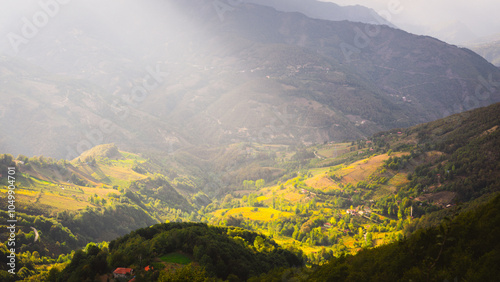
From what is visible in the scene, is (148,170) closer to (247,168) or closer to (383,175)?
(247,168)

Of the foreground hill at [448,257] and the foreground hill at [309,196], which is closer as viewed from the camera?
the foreground hill at [448,257]

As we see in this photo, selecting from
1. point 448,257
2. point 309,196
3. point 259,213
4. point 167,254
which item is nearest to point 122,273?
point 167,254

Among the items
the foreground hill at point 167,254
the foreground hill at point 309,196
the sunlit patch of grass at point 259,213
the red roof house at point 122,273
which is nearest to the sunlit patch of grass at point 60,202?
the foreground hill at point 309,196

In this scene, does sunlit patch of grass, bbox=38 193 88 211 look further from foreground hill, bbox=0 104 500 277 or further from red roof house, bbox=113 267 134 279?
red roof house, bbox=113 267 134 279

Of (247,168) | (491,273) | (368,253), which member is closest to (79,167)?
(247,168)

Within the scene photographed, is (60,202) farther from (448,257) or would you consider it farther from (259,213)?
(448,257)

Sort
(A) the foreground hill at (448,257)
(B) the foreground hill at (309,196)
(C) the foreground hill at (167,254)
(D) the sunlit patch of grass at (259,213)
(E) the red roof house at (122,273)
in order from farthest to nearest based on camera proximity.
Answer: (D) the sunlit patch of grass at (259,213)
(B) the foreground hill at (309,196)
(E) the red roof house at (122,273)
(C) the foreground hill at (167,254)
(A) the foreground hill at (448,257)

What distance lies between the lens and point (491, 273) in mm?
17375

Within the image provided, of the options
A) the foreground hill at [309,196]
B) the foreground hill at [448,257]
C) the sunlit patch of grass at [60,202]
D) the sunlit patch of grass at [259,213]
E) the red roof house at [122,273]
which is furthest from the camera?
the sunlit patch of grass at [259,213]

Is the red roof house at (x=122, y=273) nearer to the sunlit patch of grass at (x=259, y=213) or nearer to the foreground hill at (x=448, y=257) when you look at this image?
the foreground hill at (x=448, y=257)

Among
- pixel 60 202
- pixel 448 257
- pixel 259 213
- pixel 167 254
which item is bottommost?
pixel 259 213

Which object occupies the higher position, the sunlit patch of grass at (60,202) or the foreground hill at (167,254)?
the foreground hill at (167,254)

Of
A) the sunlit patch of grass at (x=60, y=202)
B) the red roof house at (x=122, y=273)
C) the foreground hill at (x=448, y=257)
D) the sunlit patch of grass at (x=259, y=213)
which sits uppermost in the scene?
the foreground hill at (x=448, y=257)

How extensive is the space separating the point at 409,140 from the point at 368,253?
10797 cm
